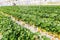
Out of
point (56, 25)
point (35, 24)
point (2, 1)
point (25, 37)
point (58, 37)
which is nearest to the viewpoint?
point (25, 37)

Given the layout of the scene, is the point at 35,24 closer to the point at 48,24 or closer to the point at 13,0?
the point at 48,24

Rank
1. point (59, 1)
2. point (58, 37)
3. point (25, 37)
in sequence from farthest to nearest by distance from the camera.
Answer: point (59, 1) < point (58, 37) < point (25, 37)

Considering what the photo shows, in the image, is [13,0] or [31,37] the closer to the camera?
[31,37]

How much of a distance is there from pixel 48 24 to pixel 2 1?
34.6m

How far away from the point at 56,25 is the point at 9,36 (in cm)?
451

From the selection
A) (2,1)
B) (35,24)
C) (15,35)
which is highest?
(15,35)

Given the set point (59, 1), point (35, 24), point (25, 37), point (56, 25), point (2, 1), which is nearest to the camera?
point (25, 37)

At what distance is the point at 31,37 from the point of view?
10906mm

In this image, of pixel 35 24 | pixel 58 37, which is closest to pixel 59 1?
pixel 35 24

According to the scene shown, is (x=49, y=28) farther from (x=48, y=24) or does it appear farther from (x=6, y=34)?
(x=6, y=34)

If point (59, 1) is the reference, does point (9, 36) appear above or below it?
above

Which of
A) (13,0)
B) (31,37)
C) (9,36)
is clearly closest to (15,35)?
(9,36)

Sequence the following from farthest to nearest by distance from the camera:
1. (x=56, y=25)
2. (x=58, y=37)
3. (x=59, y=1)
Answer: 1. (x=59, y=1)
2. (x=56, y=25)
3. (x=58, y=37)

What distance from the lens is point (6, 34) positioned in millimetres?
11180
